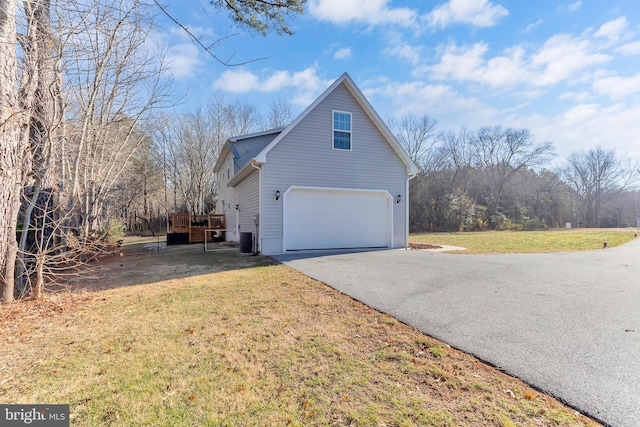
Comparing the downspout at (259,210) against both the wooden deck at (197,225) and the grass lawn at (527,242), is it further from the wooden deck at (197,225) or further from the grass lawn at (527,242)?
the grass lawn at (527,242)

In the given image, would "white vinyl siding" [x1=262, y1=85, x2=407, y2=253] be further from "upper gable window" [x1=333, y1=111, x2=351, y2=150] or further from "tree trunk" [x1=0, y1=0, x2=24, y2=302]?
"tree trunk" [x1=0, y1=0, x2=24, y2=302]

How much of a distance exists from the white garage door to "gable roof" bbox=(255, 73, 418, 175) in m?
1.65

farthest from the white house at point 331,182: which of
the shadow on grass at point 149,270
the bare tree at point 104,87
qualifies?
the bare tree at point 104,87

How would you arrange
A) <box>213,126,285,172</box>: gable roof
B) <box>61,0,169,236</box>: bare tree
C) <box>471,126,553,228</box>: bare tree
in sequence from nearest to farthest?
<box>61,0,169,236</box>: bare tree < <box>213,126,285,172</box>: gable roof < <box>471,126,553,228</box>: bare tree

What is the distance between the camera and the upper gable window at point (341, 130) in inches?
450

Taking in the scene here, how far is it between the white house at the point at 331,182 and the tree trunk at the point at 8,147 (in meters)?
6.15

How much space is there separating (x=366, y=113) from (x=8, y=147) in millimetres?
10259

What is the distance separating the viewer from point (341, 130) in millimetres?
11492

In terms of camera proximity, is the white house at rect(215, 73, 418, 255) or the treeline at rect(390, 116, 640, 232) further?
the treeline at rect(390, 116, 640, 232)

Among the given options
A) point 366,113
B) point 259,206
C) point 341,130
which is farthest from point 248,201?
point 366,113

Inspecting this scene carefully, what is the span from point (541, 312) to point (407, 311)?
6.23 ft

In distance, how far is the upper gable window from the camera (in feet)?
37.5

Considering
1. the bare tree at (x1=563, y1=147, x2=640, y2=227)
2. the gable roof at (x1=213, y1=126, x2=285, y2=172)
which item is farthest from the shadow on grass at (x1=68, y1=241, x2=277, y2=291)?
the bare tree at (x1=563, y1=147, x2=640, y2=227)

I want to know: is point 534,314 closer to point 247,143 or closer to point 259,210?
point 259,210
